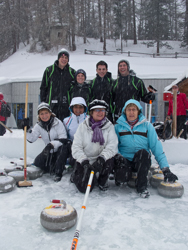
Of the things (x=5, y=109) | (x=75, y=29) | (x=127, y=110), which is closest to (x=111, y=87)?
(x=127, y=110)

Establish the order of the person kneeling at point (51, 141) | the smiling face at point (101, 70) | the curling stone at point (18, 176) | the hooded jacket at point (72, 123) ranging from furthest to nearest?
the smiling face at point (101, 70), the hooded jacket at point (72, 123), the person kneeling at point (51, 141), the curling stone at point (18, 176)

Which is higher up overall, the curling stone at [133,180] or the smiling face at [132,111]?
the smiling face at [132,111]

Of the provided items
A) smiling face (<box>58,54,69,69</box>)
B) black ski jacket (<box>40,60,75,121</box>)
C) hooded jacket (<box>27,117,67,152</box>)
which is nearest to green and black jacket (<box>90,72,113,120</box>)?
black ski jacket (<box>40,60,75,121</box>)

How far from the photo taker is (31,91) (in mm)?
13602

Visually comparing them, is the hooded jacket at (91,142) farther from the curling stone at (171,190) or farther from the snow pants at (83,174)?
the curling stone at (171,190)

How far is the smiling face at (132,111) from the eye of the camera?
283 cm

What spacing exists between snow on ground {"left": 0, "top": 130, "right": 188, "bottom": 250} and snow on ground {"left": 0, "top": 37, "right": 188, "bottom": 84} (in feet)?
34.2

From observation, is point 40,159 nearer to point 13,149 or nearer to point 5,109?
point 13,149

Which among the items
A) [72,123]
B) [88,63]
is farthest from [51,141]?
[88,63]

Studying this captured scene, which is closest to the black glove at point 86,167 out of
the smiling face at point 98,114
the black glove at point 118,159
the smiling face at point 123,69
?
the black glove at point 118,159

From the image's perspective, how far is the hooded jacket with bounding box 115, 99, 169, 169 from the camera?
9.27 ft

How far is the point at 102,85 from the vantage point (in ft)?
13.0

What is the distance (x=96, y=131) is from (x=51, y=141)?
90 centimetres

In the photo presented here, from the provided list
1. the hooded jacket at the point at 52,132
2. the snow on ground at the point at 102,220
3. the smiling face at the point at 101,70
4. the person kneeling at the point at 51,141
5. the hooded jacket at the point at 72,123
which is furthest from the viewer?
the smiling face at the point at 101,70
